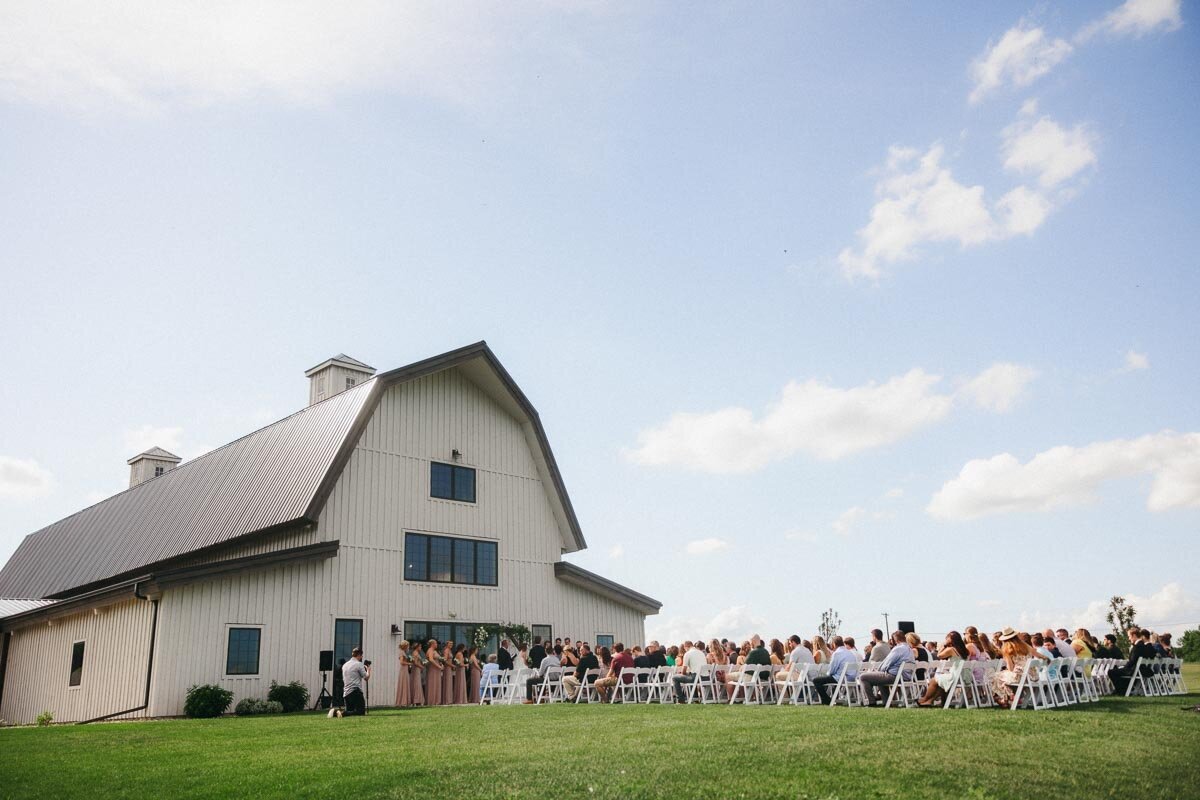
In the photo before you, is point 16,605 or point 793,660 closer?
point 793,660

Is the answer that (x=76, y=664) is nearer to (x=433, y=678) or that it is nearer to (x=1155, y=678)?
(x=433, y=678)

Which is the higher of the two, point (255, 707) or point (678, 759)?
point (255, 707)

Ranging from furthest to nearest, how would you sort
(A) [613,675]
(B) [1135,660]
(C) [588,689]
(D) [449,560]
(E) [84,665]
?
(D) [449,560], (E) [84,665], (C) [588,689], (A) [613,675], (B) [1135,660]

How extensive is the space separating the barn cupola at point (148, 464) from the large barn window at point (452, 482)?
19102 mm

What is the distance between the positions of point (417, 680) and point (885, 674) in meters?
11.3

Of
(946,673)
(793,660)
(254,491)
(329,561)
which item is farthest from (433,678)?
(946,673)

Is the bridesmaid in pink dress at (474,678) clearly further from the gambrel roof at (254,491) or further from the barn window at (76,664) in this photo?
the barn window at (76,664)

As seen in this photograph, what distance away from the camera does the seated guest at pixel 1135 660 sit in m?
14.6

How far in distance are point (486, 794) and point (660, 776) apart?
1378 mm

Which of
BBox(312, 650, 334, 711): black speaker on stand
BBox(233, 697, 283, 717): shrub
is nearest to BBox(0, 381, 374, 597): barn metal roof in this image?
BBox(312, 650, 334, 711): black speaker on stand

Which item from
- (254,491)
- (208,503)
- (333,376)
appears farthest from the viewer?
(333,376)

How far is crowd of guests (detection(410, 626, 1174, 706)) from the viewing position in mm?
12469

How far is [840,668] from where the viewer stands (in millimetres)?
14031

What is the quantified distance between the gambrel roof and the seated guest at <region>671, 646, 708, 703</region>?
8.87 metres
